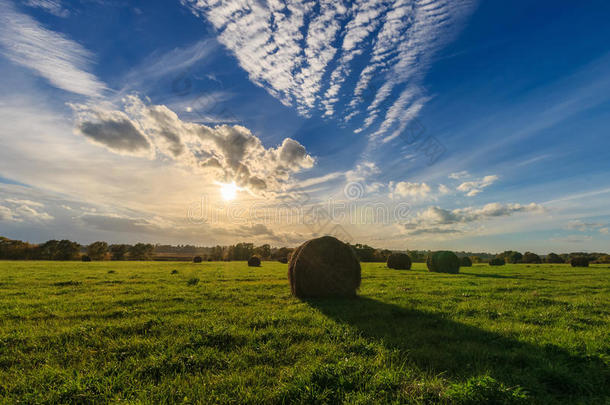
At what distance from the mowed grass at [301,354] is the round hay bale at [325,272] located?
7.07 ft

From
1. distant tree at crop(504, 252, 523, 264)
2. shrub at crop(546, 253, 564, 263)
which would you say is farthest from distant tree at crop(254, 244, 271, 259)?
shrub at crop(546, 253, 564, 263)

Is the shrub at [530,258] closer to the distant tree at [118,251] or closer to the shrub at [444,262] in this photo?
the shrub at [444,262]

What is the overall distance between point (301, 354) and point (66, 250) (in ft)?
281

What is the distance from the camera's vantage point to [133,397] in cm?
368

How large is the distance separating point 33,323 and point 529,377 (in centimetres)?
1159

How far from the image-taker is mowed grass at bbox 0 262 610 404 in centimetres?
380

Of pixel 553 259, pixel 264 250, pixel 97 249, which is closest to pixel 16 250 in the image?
pixel 97 249

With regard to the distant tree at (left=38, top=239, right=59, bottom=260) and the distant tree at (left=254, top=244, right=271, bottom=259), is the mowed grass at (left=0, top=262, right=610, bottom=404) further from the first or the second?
the distant tree at (left=254, top=244, right=271, bottom=259)

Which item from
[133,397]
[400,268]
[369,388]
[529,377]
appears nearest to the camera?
Answer: [133,397]

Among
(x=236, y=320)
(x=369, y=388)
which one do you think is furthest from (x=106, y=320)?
(x=369, y=388)

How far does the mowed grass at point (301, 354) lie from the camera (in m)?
3.80

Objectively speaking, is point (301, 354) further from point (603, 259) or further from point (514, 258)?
point (603, 259)

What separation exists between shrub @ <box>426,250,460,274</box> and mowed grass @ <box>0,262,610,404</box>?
22480 mm

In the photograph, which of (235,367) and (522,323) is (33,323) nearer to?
(235,367)
